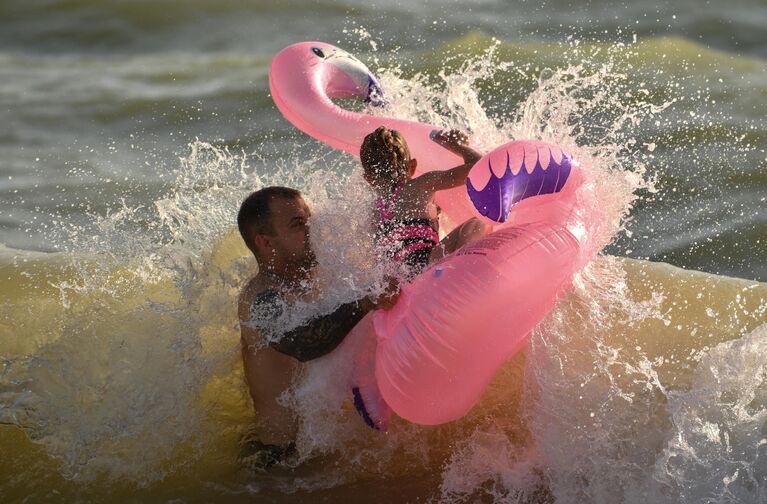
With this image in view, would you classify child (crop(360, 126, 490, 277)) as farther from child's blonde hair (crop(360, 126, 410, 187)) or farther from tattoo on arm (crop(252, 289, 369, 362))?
tattoo on arm (crop(252, 289, 369, 362))

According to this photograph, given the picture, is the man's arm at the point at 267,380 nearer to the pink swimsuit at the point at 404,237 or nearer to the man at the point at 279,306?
the man at the point at 279,306

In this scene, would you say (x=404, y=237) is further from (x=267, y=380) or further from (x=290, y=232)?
A: (x=267, y=380)

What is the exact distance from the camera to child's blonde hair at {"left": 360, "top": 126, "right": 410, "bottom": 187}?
4.05 meters

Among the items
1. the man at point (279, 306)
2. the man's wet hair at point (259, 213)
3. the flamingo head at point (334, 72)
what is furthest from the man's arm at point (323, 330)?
the flamingo head at point (334, 72)

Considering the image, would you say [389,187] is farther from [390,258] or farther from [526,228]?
[526,228]

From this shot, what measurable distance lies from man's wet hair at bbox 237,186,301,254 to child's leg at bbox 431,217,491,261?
27.6 inches

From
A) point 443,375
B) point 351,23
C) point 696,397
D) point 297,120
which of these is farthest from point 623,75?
point 443,375

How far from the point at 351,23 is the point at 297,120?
176 inches

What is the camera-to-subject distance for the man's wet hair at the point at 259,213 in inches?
149

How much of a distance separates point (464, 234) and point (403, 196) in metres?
0.32

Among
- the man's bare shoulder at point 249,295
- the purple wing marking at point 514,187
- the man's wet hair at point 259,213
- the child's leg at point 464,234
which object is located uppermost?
the purple wing marking at point 514,187

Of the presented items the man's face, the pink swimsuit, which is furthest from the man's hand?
the man's face

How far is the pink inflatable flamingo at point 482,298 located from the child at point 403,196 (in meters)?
0.28

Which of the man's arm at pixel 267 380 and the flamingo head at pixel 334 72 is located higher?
the flamingo head at pixel 334 72
